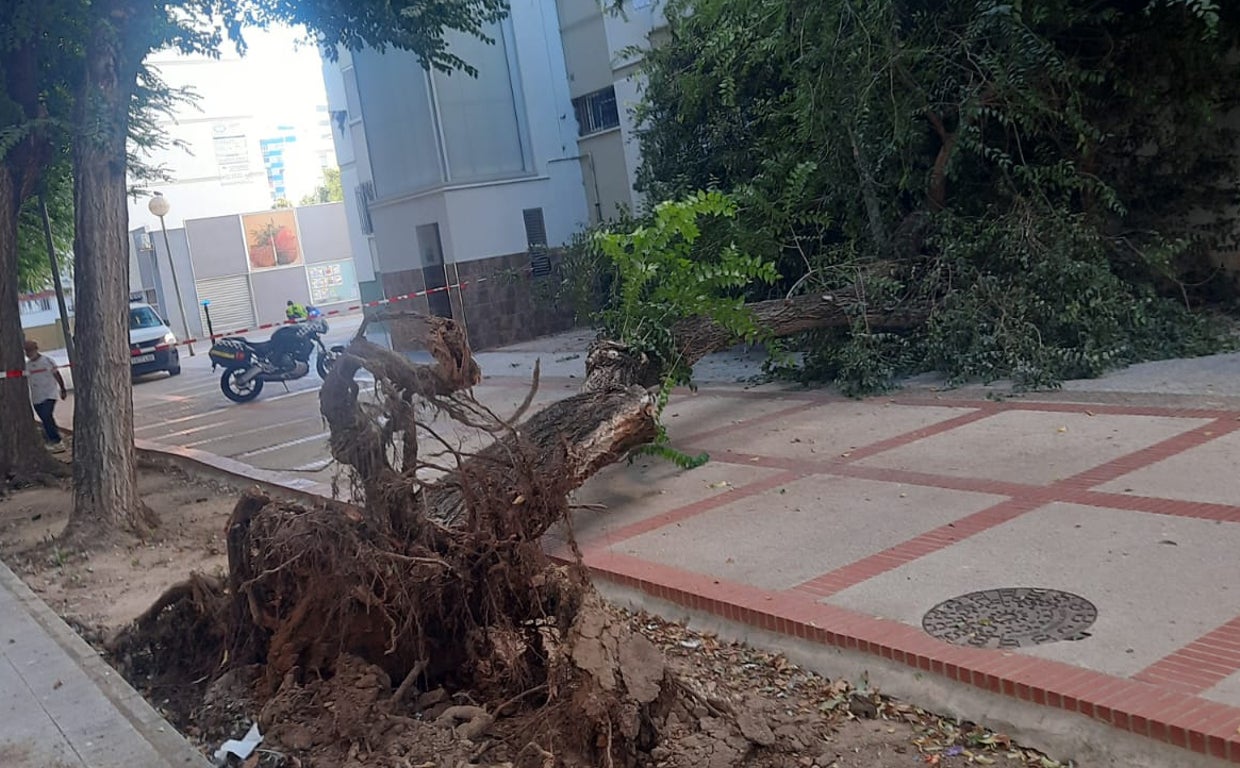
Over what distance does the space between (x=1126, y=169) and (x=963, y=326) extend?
341 cm

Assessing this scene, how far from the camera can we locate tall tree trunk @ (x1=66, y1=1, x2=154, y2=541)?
8773mm

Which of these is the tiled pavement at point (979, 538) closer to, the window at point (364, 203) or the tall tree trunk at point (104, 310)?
the tall tree trunk at point (104, 310)

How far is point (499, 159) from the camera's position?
20.4 m

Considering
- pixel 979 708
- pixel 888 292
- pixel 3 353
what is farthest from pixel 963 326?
pixel 3 353

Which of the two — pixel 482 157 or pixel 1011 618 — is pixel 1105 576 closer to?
pixel 1011 618

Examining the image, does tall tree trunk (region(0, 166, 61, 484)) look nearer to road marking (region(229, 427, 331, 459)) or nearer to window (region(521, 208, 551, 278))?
road marking (region(229, 427, 331, 459))

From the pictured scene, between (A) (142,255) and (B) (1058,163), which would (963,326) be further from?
(A) (142,255)

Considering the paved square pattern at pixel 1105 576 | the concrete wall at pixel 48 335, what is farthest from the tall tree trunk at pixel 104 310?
the concrete wall at pixel 48 335

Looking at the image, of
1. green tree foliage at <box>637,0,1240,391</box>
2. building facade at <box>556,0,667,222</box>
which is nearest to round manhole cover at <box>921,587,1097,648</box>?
green tree foliage at <box>637,0,1240,391</box>

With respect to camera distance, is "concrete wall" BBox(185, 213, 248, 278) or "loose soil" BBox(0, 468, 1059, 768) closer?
"loose soil" BBox(0, 468, 1059, 768)

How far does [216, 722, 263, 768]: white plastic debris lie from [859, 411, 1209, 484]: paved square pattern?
15.0ft

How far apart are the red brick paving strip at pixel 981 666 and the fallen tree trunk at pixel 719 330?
9.48ft

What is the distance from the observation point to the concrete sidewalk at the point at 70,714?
460cm

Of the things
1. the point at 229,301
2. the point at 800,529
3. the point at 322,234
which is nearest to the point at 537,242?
the point at 800,529
